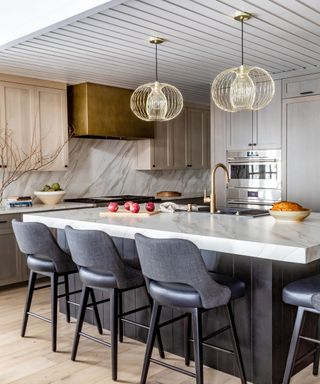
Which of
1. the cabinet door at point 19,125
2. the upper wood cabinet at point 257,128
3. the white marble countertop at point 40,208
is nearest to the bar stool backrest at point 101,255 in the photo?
the white marble countertop at point 40,208

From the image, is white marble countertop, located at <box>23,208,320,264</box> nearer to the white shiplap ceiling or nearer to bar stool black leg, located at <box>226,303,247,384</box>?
bar stool black leg, located at <box>226,303,247,384</box>

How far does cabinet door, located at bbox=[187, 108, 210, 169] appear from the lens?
736 centimetres

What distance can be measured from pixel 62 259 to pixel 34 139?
256 centimetres

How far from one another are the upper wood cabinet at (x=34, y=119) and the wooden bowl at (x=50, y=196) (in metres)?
0.31

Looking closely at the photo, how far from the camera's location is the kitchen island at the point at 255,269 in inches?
87.5

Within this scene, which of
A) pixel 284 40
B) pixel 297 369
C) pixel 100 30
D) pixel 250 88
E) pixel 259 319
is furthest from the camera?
pixel 284 40

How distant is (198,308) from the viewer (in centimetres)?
226

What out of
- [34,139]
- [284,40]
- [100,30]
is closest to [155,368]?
[100,30]

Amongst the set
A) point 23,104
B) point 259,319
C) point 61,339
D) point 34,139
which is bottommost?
point 61,339

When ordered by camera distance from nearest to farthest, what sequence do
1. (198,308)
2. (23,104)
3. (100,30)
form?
(198,308) < (100,30) < (23,104)

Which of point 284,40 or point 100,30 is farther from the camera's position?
point 284,40

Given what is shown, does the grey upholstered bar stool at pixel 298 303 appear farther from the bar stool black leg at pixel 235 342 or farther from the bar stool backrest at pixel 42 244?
the bar stool backrest at pixel 42 244

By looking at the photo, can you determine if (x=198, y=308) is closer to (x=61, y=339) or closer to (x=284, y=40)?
(x=61, y=339)

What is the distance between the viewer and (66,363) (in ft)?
9.61
